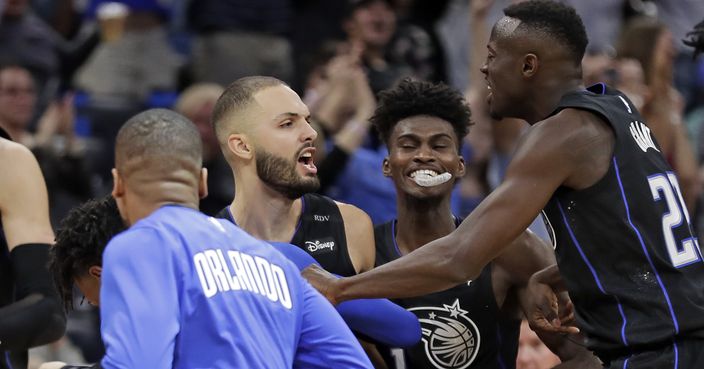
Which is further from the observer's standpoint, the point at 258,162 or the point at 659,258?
the point at 258,162

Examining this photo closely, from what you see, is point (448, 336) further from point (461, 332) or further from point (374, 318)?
point (374, 318)

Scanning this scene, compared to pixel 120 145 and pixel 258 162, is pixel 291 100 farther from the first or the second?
pixel 120 145

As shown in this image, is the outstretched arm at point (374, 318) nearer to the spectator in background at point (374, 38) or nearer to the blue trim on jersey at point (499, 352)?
the blue trim on jersey at point (499, 352)

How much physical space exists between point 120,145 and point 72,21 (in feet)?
22.3

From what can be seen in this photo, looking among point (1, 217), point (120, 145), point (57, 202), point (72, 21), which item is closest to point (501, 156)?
point (57, 202)

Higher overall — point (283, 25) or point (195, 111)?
point (283, 25)

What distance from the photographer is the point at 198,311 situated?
3506 millimetres

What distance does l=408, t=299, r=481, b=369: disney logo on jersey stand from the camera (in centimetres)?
532

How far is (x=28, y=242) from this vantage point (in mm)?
4762

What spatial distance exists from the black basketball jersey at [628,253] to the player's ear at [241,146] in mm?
1268

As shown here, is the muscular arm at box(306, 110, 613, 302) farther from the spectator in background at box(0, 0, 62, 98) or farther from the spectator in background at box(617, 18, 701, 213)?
the spectator in background at box(0, 0, 62, 98)

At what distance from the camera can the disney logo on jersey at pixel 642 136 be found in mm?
4546

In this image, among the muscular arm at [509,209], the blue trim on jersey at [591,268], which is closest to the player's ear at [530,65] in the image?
the muscular arm at [509,209]

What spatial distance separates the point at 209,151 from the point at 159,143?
4.47 m
